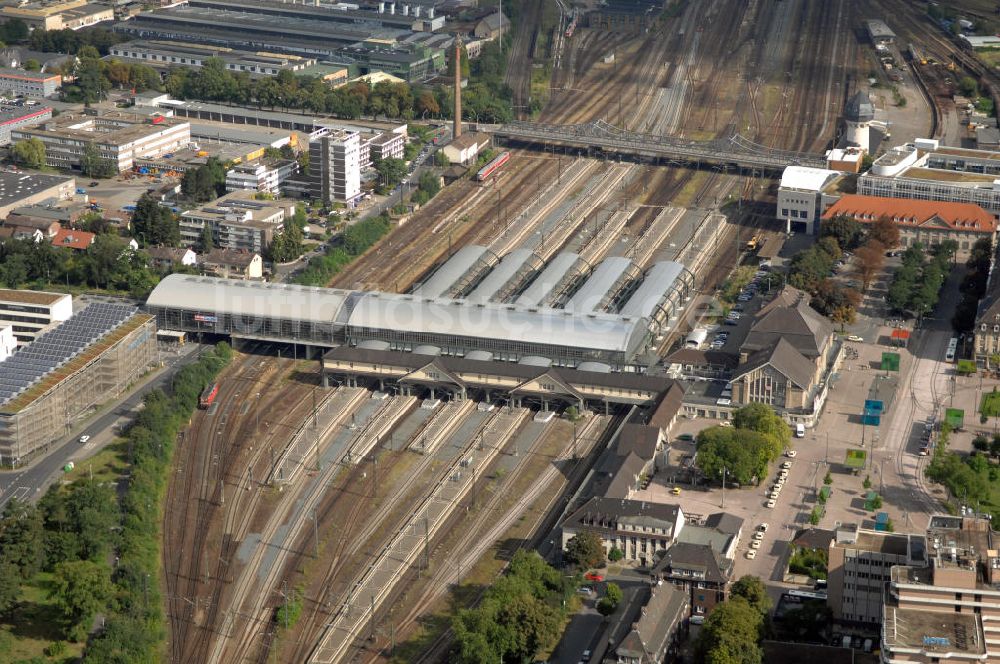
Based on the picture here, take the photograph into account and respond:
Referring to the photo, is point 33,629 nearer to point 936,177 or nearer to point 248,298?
point 248,298

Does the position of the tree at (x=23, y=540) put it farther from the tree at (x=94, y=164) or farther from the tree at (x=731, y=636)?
the tree at (x=94, y=164)

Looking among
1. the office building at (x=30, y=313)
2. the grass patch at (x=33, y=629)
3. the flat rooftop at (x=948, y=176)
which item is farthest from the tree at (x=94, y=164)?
the grass patch at (x=33, y=629)

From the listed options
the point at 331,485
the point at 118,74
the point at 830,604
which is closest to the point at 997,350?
the point at 830,604

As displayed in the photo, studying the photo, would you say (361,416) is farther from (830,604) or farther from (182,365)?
(830,604)

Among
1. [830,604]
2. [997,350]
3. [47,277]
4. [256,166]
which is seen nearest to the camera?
[830,604]

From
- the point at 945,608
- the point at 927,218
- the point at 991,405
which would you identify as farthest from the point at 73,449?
the point at 927,218

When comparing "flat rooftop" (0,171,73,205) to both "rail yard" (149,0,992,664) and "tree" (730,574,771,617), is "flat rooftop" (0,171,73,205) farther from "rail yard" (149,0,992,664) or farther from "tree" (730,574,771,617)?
"tree" (730,574,771,617)

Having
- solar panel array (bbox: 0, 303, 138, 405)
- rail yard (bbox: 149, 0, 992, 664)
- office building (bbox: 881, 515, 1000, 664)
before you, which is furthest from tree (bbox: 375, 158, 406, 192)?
office building (bbox: 881, 515, 1000, 664)
